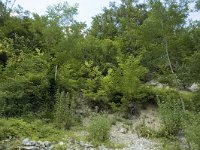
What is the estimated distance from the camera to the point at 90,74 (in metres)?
15.1

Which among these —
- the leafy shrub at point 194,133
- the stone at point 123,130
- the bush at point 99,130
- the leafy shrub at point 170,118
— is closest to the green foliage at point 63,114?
the bush at point 99,130

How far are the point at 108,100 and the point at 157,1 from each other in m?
4.29

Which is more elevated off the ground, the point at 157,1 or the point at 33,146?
the point at 157,1

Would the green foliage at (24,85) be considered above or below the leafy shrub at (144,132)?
above

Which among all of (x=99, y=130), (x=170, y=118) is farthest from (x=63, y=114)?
(x=170, y=118)

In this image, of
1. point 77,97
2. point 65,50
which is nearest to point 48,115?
point 77,97

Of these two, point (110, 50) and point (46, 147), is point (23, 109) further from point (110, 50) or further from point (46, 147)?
point (110, 50)

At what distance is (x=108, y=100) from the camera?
14.2 m

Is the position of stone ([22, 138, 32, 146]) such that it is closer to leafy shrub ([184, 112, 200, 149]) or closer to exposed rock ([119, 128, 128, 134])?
exposed rock ([119, 128, 128, 134])

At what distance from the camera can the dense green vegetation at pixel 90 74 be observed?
11859 millimetres

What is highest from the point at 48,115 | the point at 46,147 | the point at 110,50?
the point at 110,50

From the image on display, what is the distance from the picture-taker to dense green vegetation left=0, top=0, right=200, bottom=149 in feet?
38.9

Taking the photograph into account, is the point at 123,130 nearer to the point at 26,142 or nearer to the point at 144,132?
the point at 144,132

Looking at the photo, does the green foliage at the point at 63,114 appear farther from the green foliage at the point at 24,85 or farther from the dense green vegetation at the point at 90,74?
the green foliage at the point at 24,85
